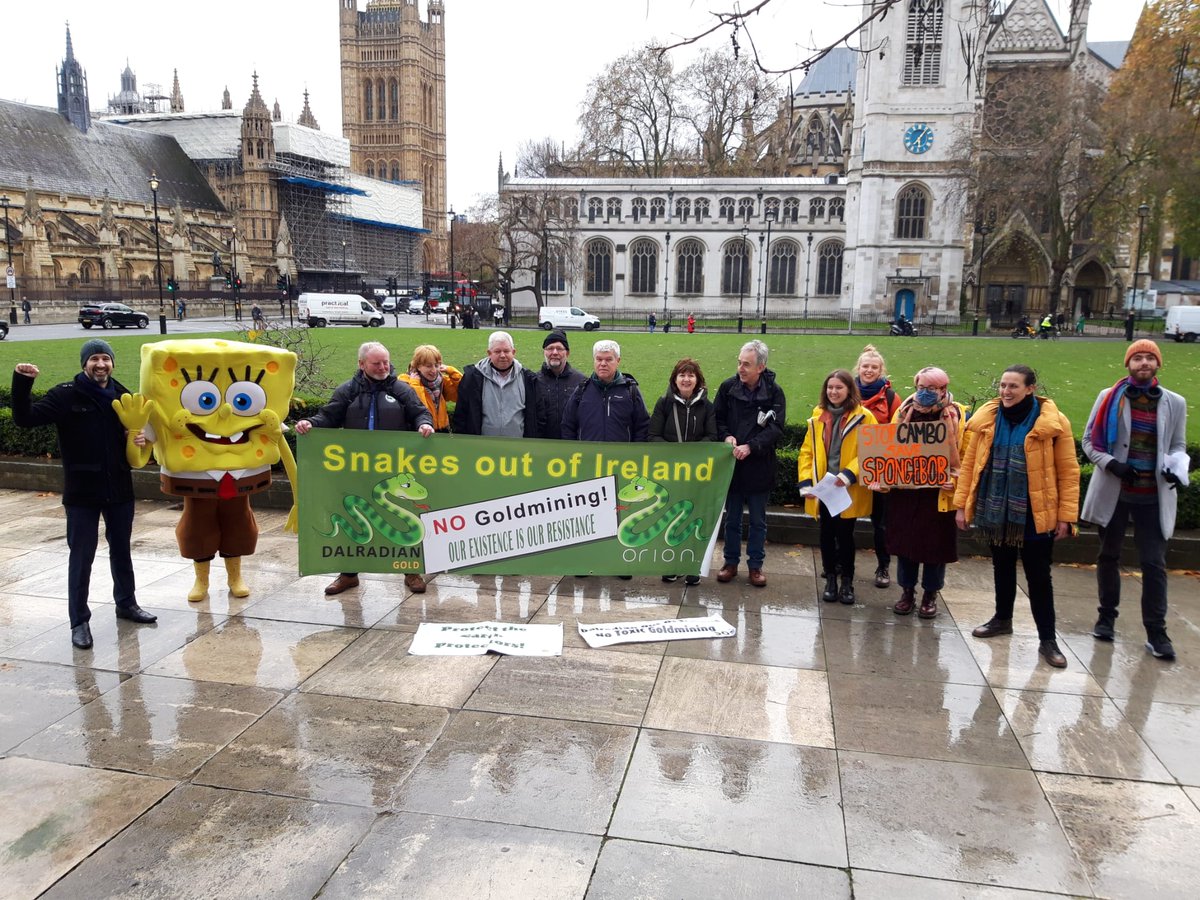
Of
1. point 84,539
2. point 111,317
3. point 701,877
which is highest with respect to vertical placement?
point 111,317

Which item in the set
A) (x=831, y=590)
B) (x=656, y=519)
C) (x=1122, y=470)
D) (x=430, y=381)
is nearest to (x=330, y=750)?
(x=656, y=519)

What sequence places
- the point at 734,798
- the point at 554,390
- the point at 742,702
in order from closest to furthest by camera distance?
the point at 734,798 → the point at 742,702 → the point at 554,390

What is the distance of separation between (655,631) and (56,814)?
355 centimetres

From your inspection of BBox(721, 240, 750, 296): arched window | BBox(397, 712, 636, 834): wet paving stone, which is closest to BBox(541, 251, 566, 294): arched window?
BBox(721, 240, 750, 296): arched window

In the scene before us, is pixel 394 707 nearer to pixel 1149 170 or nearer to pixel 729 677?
pixel 729 677

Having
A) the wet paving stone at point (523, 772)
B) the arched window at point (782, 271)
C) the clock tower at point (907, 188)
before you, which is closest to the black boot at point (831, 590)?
the wet paving stone at point (523, 772)

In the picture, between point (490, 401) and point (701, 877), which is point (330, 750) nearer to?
point (701, 877)

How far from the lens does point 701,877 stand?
3338 mm

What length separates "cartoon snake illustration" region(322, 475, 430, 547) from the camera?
6.39m

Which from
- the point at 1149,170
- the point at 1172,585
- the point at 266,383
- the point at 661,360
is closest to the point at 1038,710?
the point at 1172,585

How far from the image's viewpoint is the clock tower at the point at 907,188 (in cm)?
5150

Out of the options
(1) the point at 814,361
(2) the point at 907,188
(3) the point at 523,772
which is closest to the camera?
(3) the point at 523,772

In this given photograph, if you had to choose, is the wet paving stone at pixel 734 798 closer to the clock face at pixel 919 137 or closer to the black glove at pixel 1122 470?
→ the black glove at pixel 1122 470

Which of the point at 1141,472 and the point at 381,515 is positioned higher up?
the point at 1141,472
